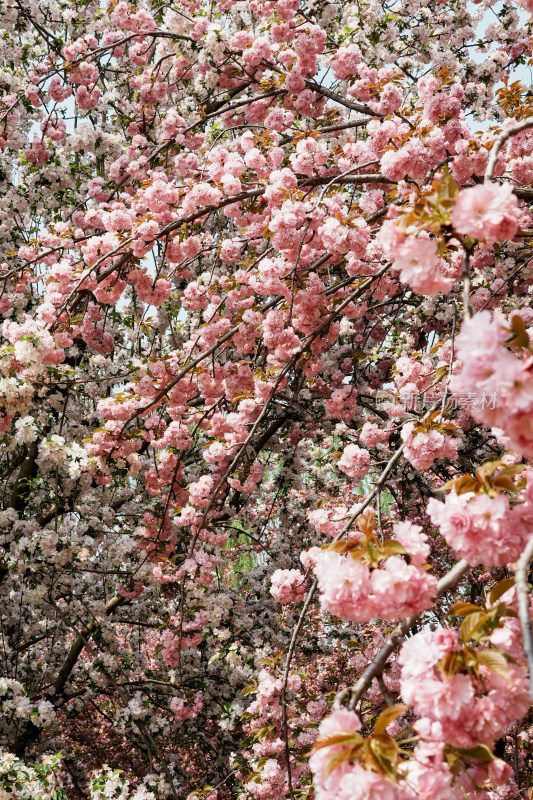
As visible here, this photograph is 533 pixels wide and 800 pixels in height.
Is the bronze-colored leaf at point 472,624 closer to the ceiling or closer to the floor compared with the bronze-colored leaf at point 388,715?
closer to the ceiling

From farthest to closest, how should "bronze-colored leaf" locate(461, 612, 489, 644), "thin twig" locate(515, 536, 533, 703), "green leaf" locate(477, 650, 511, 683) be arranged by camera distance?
"bronze-colored leaf" locate(461, 612, 489, 644) < "green leaf" locate(477, 650, 511, 683) < "thin twig" locate(515, 536, 533, 703)

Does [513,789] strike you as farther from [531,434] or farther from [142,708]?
[531,434]

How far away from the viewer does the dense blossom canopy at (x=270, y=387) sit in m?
1.27

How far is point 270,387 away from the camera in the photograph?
3.53m

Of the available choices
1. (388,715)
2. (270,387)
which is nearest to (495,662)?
(388,715)

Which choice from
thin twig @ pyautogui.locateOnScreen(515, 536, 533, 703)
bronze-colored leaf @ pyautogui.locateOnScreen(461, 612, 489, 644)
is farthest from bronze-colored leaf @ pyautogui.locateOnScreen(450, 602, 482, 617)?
thin twig @ pyautogui.locateOnScreen(515, 536, 533, 703)

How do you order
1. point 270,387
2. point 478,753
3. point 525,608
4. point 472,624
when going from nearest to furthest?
point 525,608
point 478,753
point 472,624
point 270,387

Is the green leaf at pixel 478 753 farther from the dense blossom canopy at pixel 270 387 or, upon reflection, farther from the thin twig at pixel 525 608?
the thin twig at pixel 525 608

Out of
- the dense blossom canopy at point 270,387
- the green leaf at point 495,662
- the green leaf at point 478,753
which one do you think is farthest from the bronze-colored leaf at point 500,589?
the green leaf at point 478,753

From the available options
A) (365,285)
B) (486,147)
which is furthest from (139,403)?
(486,147)

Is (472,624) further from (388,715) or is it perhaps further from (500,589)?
(388,715)

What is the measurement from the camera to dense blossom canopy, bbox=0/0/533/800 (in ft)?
4.17

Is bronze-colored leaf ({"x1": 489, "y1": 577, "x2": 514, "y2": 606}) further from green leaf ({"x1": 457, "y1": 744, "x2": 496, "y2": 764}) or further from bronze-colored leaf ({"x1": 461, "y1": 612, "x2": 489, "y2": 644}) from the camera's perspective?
green leaf ({"x1": 457, "y1": 744, "x2": 496, "y2": 764})

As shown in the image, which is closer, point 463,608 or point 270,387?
point 463,608
